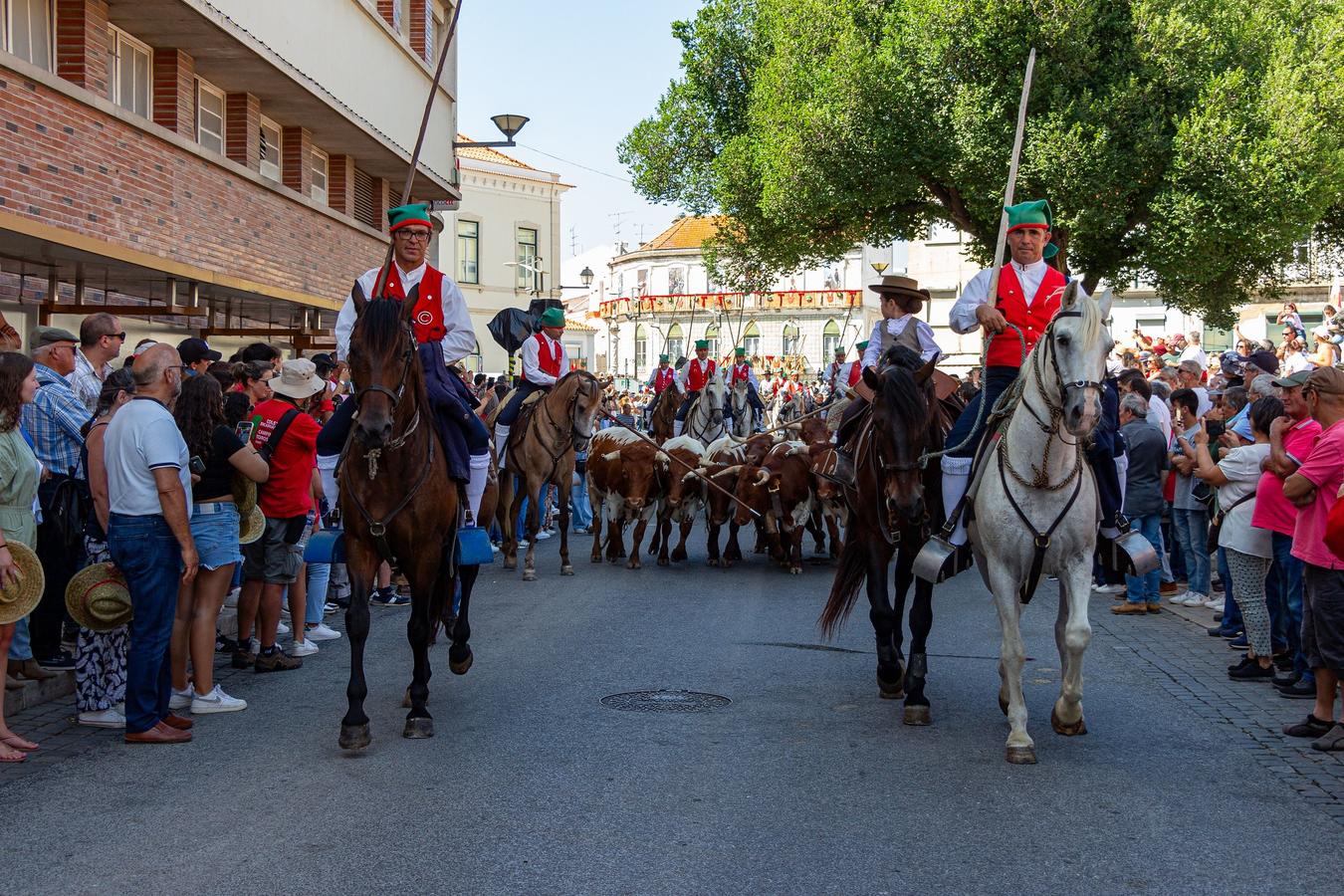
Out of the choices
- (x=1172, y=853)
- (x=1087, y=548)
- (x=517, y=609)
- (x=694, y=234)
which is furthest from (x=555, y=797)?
(x=694, y=234)

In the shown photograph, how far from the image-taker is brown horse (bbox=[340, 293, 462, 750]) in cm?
718

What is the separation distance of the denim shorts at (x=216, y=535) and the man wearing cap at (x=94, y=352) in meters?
2.00

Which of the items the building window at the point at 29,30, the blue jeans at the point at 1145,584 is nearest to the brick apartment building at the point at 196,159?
the building window at the point at 29,30

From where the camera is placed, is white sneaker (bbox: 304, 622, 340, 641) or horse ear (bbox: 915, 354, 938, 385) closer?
horse ear (bbox: 915, 354, 938, 385)

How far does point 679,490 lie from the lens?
1571 centimetres

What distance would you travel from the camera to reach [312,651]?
10117 millimetres

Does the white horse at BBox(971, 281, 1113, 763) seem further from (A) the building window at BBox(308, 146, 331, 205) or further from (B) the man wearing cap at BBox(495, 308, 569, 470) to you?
(A) the building window at BBox(308, 146, 331, 205)

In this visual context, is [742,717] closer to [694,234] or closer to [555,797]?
[555,797]

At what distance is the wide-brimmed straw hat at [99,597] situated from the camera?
7.64 meters

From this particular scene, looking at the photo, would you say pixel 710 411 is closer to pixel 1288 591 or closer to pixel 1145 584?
pixel 1145 584

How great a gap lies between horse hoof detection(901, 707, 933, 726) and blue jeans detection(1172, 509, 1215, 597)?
6253mm

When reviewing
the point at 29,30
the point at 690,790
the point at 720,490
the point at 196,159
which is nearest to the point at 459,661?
the point at 690,790

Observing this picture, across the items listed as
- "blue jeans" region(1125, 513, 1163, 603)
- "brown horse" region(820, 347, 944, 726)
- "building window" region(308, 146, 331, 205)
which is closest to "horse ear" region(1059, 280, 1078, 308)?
"brown horse" region(820, 347, 944, 726)

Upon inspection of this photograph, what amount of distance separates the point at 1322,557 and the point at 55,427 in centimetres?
766
